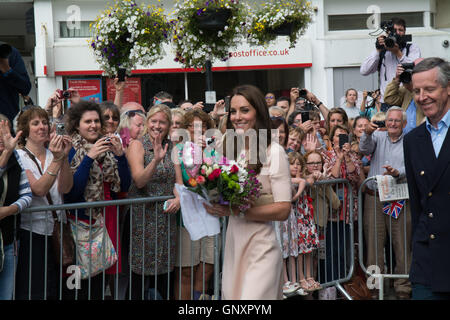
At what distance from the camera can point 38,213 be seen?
516 cm

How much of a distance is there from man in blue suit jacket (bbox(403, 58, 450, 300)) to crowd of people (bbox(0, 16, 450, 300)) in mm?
26

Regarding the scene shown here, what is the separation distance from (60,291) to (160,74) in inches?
543

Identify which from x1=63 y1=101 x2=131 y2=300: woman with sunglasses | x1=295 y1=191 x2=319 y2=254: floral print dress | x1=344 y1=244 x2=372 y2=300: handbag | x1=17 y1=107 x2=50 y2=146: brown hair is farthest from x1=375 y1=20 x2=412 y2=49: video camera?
x1=17 y1=107 x2=50 y2=146: brown hair

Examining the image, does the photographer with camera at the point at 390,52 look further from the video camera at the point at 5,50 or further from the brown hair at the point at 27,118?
the video camera at the point at 5,50

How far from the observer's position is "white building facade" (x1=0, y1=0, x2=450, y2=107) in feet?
60.0

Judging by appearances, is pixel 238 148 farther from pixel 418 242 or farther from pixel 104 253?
pixel 104 253

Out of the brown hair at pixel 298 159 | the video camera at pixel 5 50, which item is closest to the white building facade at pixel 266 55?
the brown hair at pixel 298 159

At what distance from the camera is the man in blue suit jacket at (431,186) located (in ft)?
13.1

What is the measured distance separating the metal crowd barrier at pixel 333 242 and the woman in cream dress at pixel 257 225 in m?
2.40

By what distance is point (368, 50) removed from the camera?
18922 millimetres

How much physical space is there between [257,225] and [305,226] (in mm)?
2403

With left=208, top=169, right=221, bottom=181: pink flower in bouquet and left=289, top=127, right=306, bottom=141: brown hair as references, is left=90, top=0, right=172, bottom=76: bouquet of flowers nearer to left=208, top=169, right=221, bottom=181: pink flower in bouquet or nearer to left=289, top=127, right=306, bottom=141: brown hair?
left=289, top=127, right=306, bottom=141: brown hair

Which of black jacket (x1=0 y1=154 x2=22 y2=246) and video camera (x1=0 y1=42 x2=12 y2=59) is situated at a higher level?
video camera (x1=0 y1=42 x2=12 y2=59)
